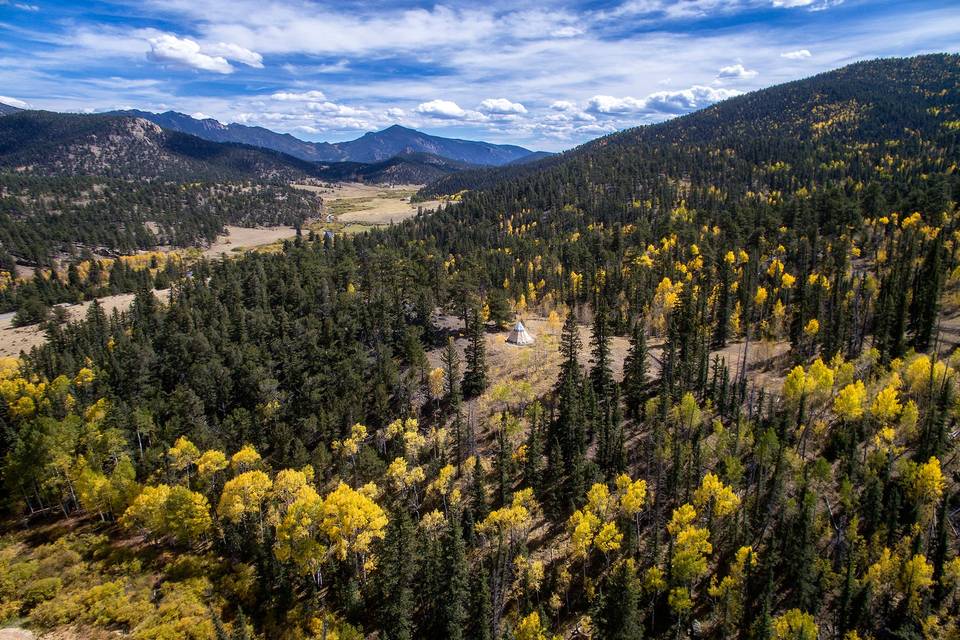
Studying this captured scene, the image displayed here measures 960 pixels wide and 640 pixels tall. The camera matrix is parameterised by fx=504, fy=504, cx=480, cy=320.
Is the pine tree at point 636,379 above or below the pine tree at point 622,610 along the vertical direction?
above

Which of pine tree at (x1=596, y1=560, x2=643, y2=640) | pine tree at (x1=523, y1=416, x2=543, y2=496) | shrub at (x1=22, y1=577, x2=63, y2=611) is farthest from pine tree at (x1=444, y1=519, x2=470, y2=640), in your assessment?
shrub at (x1=22, y1=577, x2=63, y2=611)

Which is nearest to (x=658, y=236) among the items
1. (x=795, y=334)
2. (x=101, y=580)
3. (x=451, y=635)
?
(x=795, y=334)

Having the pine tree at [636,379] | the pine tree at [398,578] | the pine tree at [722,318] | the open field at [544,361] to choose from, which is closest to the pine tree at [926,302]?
the open field at [544,361]

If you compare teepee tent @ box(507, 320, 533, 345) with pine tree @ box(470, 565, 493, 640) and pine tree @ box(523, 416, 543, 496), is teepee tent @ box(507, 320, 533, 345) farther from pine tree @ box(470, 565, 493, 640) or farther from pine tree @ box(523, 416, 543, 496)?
pine tree @ box(470, 565, 493, 640)

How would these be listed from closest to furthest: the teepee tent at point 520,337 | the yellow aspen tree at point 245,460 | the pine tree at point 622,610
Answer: the pine tree at point 622,610 → the yellow aspen tree at point 245,460 → the teepee tent at point 520,337

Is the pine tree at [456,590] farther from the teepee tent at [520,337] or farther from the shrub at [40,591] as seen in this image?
the teepee tent at [520,337]

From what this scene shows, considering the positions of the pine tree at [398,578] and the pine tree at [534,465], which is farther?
the pine tree at [534,465]

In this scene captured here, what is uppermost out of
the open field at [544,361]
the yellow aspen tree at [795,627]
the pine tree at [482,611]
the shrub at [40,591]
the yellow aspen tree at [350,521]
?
the open field at [544,361]

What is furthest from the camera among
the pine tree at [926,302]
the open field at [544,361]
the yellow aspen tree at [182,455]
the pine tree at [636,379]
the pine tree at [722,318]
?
the pine tree at [722,318]

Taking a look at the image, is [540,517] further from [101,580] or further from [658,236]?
[658,236]
